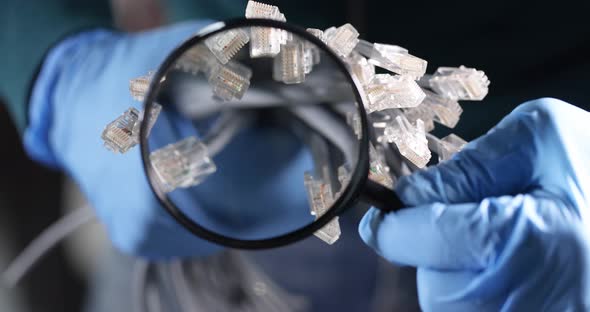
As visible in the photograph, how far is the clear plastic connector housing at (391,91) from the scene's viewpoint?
0.40m

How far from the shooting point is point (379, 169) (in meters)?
0.43

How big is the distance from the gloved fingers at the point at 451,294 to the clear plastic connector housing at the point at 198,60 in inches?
10.7

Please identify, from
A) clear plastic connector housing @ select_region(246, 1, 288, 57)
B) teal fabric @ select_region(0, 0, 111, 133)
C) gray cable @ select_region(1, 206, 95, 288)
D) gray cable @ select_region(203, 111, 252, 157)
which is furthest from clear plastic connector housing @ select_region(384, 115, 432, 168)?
gray cable @ select_region(1, 206, 95, 288)

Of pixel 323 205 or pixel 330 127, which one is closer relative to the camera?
pixel 323 205

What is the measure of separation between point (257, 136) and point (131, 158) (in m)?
0.19

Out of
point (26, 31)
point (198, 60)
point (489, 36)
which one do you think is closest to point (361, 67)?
point (198, 60)

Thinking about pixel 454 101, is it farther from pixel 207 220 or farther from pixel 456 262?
pixel 207 220

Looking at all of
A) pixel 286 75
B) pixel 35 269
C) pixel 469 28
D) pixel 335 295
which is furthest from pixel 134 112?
pixel 35 269

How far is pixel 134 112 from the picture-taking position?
424 millimetres

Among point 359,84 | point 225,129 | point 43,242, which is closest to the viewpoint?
point 359,84

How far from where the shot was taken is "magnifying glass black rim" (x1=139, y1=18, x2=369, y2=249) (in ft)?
1.19

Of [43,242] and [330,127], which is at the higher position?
[330,127]

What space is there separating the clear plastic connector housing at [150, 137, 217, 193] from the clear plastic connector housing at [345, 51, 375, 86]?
0.54 ft

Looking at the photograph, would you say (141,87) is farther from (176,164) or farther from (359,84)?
(359,84)
